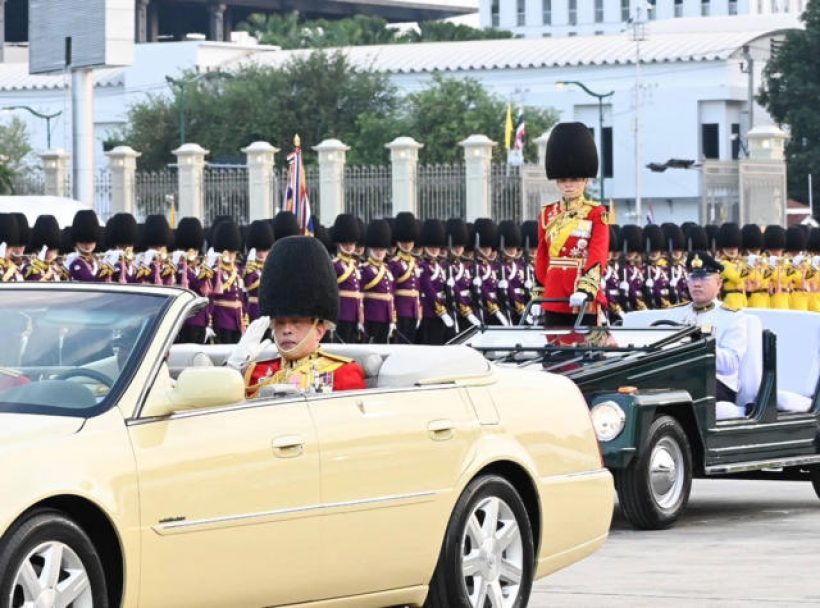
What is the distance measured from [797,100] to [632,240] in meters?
55.0

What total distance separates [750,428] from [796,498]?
1.36 metres

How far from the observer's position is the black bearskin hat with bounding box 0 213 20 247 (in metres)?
24.2

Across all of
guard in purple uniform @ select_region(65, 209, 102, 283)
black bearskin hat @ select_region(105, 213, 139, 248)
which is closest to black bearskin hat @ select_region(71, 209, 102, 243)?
guard in purple uniform @ select_region(65, 209, 102, 283)

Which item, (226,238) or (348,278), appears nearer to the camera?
(348,278)

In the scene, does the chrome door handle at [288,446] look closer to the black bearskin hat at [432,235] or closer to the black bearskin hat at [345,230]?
the black bearskin hat at [345,230]

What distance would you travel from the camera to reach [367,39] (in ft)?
328

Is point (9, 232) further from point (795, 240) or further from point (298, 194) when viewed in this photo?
point (795, 240)

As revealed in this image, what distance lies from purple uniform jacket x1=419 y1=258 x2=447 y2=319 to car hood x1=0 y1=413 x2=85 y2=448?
1965cm

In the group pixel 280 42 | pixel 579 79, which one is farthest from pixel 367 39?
pixel 579 79

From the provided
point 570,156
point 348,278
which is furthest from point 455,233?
point 570,156

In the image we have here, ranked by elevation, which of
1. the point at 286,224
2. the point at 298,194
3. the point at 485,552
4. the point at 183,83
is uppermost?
the point at 183,83

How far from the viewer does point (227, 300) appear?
81.3 feet

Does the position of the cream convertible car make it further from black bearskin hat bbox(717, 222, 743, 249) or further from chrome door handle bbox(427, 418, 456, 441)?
black bearskin hat bbox(717, 222, 743, 249)

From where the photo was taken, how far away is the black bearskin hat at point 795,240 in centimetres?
3594
